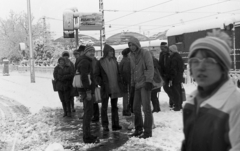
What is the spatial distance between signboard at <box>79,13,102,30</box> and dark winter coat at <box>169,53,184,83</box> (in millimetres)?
5832

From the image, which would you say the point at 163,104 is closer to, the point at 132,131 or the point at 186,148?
the point at 132,131

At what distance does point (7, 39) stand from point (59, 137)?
5309cm

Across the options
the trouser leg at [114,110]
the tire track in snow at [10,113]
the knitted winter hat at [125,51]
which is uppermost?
the knitted winter hat at [125,51]

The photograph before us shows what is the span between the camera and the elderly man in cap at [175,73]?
26.2ft

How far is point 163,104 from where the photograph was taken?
9.38 meters

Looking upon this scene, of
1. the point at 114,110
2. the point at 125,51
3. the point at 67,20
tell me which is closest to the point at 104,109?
the point at 114,110

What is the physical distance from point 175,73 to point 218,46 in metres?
6.15

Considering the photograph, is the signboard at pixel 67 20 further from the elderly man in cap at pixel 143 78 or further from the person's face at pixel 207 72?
the person's face at pixel 207 72

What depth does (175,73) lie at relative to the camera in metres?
7.96

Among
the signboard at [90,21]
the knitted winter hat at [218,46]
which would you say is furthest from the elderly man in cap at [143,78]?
the signboard at [90,21]

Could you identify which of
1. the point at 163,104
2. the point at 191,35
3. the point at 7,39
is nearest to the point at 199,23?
the point at 191,35

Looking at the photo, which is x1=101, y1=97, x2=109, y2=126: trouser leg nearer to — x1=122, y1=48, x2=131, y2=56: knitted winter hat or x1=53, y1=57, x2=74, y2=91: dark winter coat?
x1=122, y1=48, x2=131, y2=56: knitted winter hat

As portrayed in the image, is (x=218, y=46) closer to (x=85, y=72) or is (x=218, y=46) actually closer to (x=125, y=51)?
(x=85, y=72)

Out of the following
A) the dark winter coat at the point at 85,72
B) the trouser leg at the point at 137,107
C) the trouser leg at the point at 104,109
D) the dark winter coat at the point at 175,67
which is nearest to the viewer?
the dark winter coat at the point at 85,72
